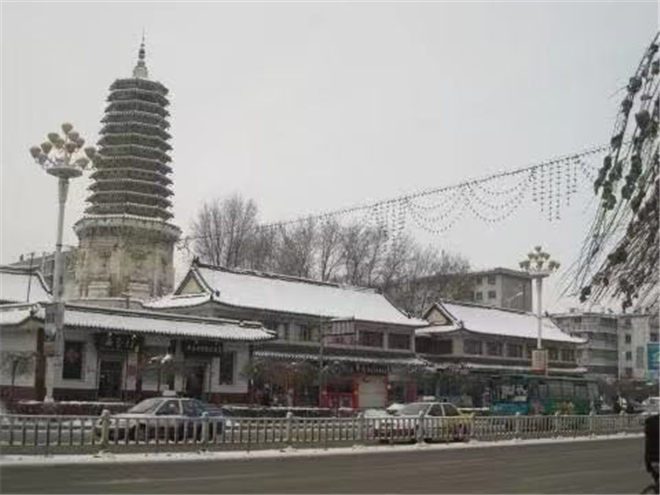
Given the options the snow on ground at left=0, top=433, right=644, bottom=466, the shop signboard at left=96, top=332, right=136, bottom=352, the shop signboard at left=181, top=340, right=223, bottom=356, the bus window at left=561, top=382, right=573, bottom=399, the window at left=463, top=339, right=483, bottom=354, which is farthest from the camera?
the window at left=463, top=339, right=483, bottom=354

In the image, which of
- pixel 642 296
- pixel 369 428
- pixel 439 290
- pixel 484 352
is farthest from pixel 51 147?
pixel 439 290

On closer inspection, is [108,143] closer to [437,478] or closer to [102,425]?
[102,425]

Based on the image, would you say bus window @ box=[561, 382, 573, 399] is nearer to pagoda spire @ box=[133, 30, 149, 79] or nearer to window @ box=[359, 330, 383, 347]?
window @ box=[359, 330, 383, 347]

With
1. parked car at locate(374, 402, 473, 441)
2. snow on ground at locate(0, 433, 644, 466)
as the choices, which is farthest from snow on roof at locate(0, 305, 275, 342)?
snow on ground at locate(0, 433, 644, 466)

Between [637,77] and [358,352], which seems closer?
[637,77]

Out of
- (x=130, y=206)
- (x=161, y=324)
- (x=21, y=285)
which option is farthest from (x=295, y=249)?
(x=161, y=324)

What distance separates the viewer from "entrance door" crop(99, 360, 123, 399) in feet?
131

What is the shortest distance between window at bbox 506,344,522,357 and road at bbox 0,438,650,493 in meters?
47.5

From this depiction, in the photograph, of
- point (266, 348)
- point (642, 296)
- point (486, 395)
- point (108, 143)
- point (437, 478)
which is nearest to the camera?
point (642, 296)

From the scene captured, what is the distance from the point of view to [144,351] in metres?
41.6

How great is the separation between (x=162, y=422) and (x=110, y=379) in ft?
62.1

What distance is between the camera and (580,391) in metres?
54.9

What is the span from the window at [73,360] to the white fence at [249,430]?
16.3 metres

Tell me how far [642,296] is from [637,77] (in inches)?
105
